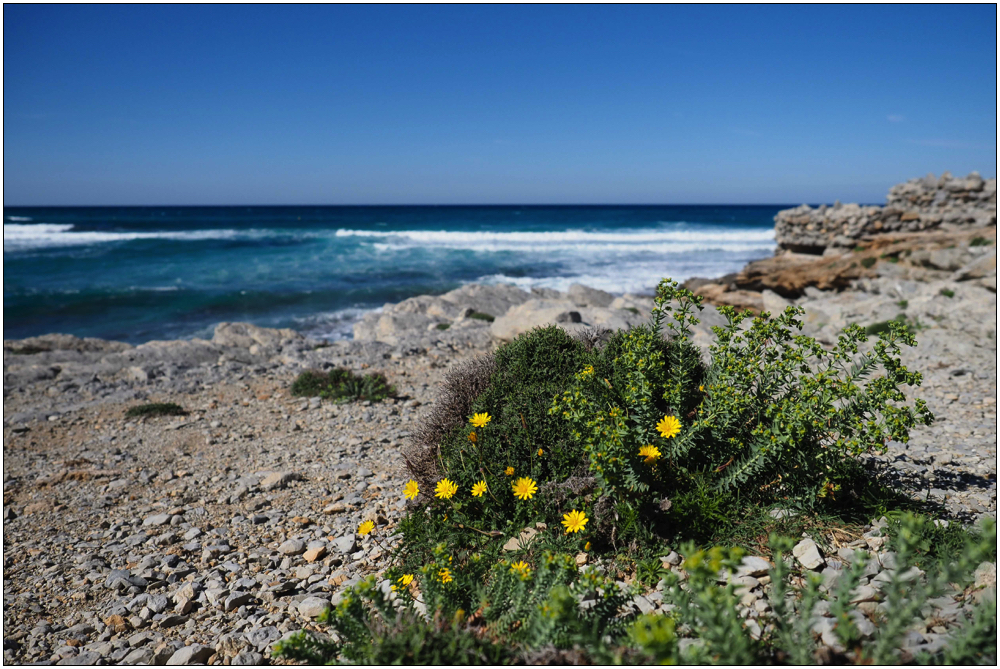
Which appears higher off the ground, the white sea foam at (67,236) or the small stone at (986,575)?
the white sea foam at (67,236)

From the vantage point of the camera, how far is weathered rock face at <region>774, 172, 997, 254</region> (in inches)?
891

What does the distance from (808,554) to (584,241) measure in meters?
44.9

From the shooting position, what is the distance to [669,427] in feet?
10.3

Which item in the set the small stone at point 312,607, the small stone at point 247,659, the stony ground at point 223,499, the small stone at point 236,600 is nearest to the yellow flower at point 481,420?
the stony ground at point 223,499

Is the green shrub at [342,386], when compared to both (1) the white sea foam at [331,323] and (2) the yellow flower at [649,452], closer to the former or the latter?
(2) the yellow flower at [649,452]

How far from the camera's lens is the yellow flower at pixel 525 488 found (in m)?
3.15

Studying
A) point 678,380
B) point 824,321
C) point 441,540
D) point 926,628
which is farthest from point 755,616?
point 824,321

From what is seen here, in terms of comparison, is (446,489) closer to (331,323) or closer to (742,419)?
(742,419)

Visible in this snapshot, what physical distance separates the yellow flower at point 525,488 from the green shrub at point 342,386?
456cm

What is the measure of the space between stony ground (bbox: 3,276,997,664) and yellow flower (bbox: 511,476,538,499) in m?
0.80

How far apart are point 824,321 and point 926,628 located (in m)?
9.26

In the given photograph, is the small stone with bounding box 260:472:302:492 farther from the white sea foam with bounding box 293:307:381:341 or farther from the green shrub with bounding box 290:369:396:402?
the white sea foam with bounding box 293:307:381:341

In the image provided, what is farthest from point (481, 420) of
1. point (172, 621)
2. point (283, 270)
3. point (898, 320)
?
point (283, 270)

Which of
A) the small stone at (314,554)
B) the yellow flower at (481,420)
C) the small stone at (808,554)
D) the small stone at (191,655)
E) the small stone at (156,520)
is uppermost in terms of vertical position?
the yellow flower at (481,420)
